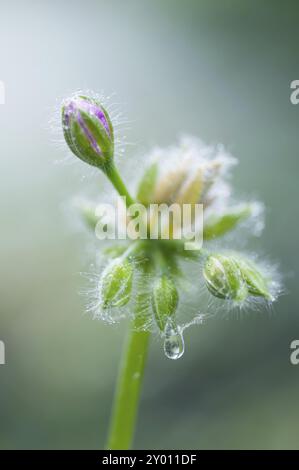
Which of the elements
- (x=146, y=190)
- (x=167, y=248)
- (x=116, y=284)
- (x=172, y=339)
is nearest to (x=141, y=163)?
(x=146, y=190)

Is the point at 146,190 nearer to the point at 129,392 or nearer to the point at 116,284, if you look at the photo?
the point at 116,284

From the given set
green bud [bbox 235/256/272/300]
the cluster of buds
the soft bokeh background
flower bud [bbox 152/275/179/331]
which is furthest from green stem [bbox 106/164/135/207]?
green bud [bbox 235/256/272/300]

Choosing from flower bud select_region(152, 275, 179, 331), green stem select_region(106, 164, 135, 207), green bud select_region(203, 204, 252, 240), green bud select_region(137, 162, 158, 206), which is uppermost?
green bud select_region(137, 162, 158, 206)

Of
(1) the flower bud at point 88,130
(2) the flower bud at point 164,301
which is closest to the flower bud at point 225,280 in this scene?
(2) the flower bud at point 164,301

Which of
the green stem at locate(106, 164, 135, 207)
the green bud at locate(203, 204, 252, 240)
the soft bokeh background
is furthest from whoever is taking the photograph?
the soft bokeh background

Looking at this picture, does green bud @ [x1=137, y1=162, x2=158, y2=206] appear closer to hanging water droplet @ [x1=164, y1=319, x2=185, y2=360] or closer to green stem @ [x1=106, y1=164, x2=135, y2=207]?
green stem @ [x1=106, y1=164, x2=135, y2=207]
